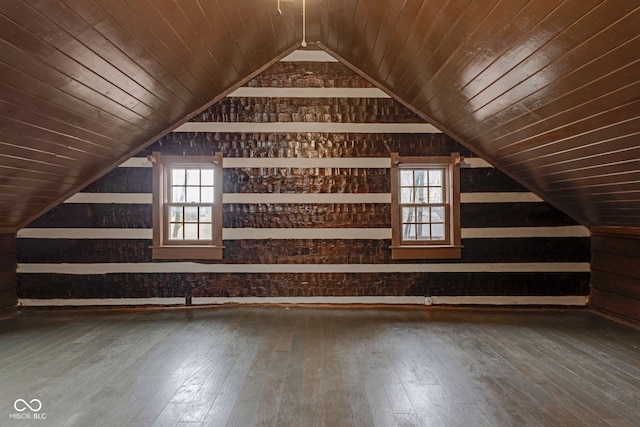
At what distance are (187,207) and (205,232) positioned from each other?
0.39 meters

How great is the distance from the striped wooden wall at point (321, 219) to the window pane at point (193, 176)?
0.91 ft

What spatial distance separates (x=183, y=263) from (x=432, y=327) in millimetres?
3012

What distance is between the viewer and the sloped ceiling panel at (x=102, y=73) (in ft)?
7.11

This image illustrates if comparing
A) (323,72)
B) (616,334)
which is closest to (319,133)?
(323,72)

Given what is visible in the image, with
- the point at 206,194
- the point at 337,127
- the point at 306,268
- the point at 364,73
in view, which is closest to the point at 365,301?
the point at 306,268

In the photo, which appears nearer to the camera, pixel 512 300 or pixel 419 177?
pixel 512 300

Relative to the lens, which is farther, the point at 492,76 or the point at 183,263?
the point at 183,263

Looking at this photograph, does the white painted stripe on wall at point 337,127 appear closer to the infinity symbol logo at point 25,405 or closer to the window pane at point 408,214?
the window pane at point 408,214

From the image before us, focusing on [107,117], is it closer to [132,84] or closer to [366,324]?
[132,84]

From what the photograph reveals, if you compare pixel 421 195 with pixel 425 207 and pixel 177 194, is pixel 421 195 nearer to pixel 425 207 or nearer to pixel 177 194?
pixel 425 207

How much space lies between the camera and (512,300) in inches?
177

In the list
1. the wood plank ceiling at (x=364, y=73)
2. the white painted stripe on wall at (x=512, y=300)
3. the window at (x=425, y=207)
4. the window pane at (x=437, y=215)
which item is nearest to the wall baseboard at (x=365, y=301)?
the white painted stripe on wall at (x=512, y=300)

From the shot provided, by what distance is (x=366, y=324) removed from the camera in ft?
12.8

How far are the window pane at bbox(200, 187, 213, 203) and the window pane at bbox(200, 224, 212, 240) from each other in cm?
32
